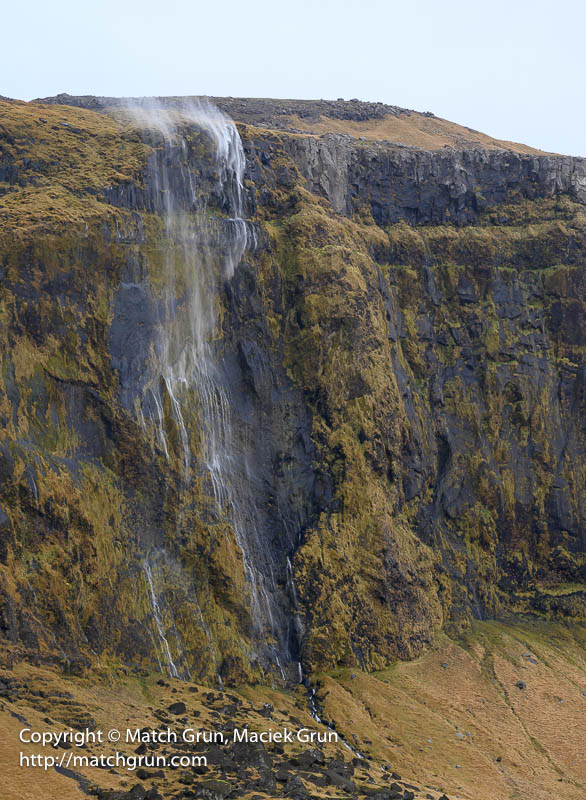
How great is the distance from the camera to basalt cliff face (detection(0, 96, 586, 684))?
38.3 metres

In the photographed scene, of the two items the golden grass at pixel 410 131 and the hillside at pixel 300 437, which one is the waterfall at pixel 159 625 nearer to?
the hillside at pixel 300 437

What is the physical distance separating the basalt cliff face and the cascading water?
140 millimetres

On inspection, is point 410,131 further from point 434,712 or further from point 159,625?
point 159,625

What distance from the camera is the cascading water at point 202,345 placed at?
138 ft

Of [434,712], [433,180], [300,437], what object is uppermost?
[433,180]

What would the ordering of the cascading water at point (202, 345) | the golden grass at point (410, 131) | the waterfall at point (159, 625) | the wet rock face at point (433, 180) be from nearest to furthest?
the waterfall at point (159, 625) < the cascading water at point (202, 345) < the wet rock face at point (433, 180) < the golden grass at point (410, 131)

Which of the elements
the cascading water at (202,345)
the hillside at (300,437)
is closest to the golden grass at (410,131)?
the hillside at (300,437)

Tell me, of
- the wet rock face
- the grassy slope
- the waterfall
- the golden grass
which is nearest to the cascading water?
the waterfall

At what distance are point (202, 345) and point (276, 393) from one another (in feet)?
15.7

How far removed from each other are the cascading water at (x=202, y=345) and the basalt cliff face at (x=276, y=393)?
0.14m

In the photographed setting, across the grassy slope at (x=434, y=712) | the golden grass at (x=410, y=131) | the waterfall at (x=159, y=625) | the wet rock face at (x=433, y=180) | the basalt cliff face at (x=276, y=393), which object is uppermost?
the golden grass at (x=410, y=131)

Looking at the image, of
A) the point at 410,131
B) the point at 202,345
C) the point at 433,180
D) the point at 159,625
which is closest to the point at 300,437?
the point at 202,345

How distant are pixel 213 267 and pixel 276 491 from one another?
12.2 m

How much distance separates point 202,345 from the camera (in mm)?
44781
